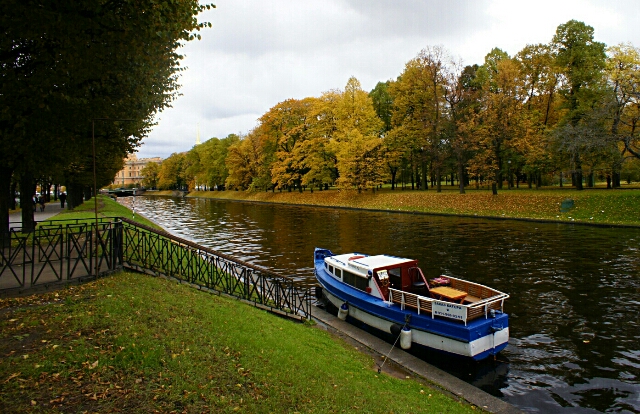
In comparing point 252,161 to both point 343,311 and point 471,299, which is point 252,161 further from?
point 471,299

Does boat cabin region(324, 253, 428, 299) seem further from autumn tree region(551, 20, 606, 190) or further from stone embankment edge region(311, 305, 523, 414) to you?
autumn tree region(551, 20, 606, 190)

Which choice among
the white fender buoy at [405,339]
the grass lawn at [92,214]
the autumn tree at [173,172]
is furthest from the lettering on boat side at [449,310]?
the autumn tree at [173,172]

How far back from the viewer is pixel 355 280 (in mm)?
13711

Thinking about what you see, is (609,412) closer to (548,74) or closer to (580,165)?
(580,165)

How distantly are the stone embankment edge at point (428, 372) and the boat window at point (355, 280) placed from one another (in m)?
1.44

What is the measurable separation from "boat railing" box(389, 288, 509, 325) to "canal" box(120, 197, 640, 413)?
130 centimetres

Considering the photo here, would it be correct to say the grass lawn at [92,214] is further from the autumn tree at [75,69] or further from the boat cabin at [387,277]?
the boat cabin at [387,277]

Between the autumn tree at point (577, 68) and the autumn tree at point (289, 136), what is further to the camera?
the autumn tree at point (289, 136)

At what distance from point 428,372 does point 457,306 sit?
2057 millimetres

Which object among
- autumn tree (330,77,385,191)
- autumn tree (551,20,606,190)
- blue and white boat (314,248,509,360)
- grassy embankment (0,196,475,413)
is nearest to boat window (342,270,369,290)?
blue and white boat (314,248,509,360)

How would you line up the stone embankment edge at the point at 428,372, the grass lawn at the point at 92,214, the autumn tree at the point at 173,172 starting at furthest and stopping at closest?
the autumn tree at the point at 173,172, the grass lawn at the point at 92,214, the stone embankment edge at the point at 428,372

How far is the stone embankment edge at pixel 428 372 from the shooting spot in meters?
7.89

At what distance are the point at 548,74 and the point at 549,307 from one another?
42.2 meters

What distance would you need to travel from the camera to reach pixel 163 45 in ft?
40.7
